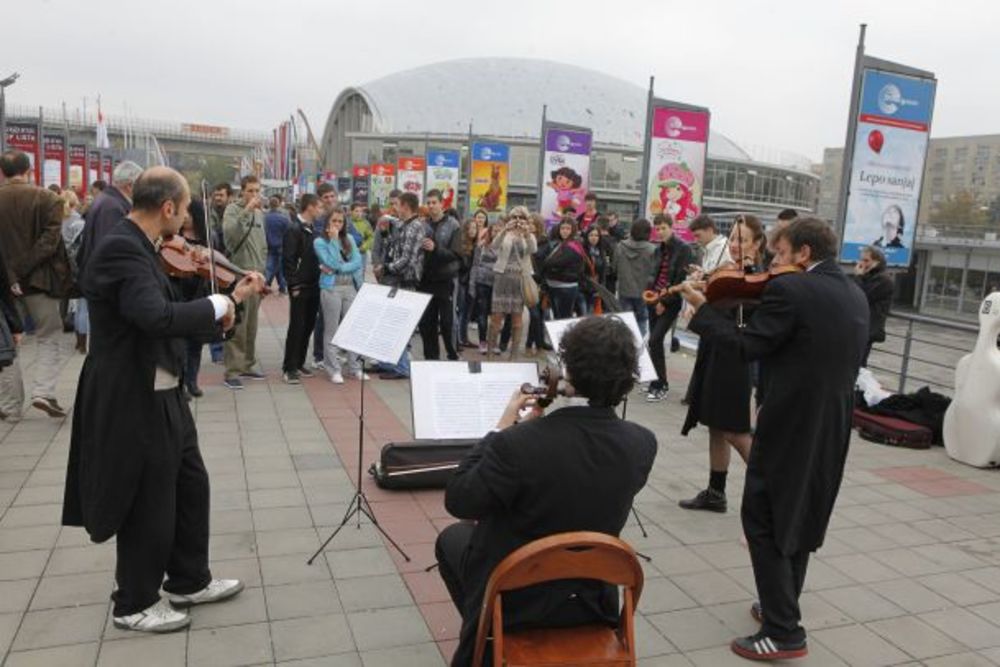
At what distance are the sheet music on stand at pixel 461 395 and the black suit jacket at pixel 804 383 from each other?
92 centimetres

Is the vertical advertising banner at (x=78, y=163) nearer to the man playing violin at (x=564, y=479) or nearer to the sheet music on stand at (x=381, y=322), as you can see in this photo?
the sheet music on stand at (x=381, y=322)

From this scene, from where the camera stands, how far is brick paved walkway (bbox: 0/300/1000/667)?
10.9ft

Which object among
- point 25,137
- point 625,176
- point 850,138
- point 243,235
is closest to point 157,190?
point 243,235

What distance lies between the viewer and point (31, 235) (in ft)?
21.0

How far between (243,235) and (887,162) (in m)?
6.76

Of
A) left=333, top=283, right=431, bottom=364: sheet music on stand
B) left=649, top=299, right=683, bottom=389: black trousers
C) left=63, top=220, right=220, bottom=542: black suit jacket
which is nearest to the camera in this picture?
left=63, top=220, right=220, bottom=542: black suit jacket

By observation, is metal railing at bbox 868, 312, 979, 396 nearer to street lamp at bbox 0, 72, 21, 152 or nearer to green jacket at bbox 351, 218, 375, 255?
Result: green jacket at bbox 351, 218, 375, 255

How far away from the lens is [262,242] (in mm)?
8102

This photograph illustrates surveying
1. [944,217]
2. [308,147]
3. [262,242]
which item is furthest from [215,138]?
[262,242]

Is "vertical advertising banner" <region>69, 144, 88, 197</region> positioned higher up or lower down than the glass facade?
lower down

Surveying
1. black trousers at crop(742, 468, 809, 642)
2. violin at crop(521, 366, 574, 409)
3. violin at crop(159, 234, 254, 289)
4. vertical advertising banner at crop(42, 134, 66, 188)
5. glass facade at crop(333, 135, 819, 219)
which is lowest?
black trousers at crop(742, 468, 809, 642)

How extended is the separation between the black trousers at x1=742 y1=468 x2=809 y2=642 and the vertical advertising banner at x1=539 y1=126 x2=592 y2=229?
11275 millimetres

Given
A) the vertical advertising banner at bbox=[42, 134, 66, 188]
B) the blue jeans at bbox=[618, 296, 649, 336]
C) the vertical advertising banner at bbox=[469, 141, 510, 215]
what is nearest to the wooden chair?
the blue jeans at bbox=[618, 296, 649, 336]

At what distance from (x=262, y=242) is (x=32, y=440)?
3.01 meters
